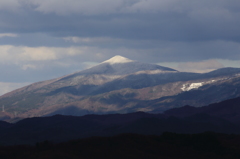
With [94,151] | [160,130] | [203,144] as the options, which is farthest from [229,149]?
[160,130]

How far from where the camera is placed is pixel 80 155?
78.2 m

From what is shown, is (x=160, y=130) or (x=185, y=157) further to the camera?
(x=160, y=130)

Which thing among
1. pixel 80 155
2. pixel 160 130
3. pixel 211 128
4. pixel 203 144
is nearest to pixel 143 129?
pixel 160 130

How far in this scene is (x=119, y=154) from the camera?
79875 mm

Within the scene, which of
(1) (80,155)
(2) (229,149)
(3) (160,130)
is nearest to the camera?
(1) (80,155)

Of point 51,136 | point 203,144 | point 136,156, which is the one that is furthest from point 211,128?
point 136,156

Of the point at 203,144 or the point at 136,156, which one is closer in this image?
the point at 136,156

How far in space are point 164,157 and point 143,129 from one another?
3460 inches

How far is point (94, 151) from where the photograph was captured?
267ft

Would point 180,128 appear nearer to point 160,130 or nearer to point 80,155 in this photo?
point 160,130

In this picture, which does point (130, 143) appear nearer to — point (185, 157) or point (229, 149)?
point (185, 157)

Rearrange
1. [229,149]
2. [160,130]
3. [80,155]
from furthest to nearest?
[160,130]
[229,149]
[80,155]

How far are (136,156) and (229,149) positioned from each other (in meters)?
18.9

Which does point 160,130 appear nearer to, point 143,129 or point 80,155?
point 143,129
